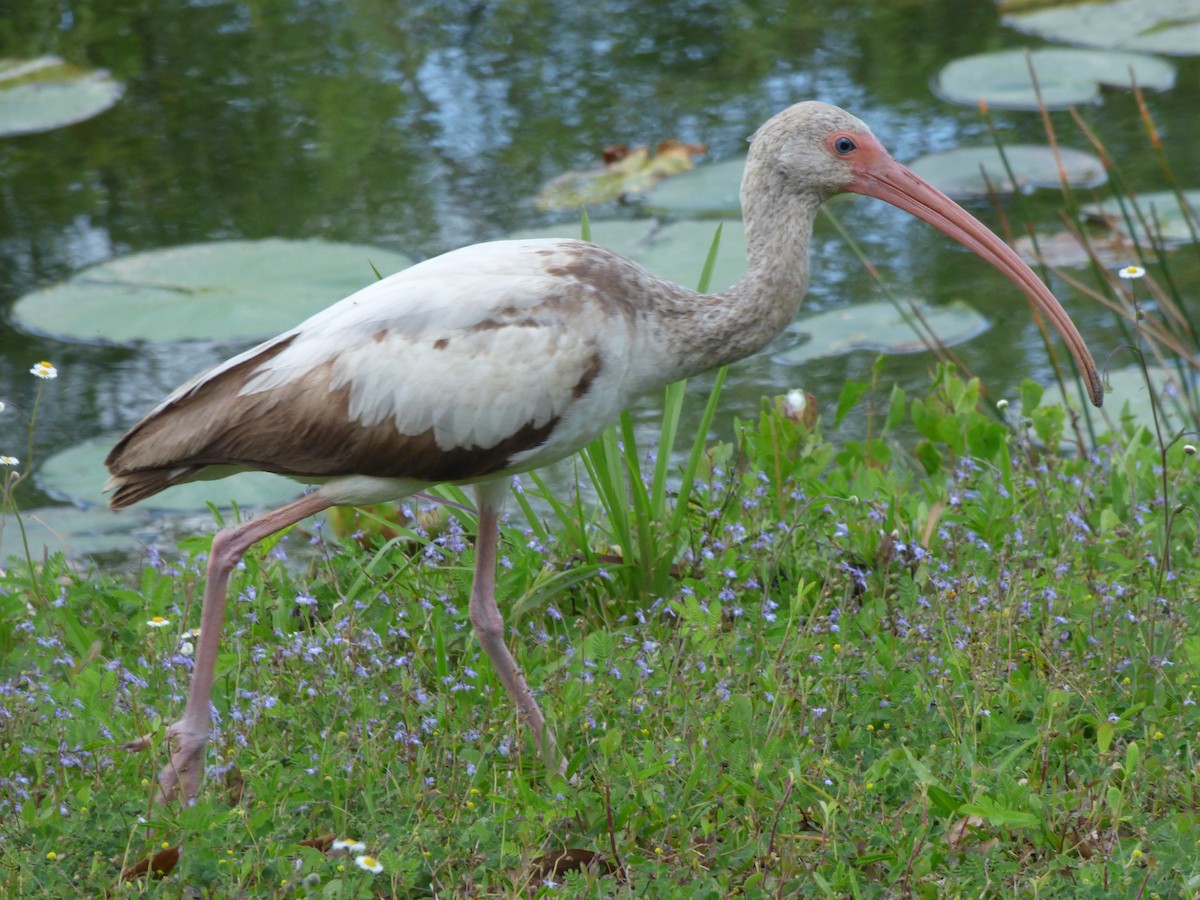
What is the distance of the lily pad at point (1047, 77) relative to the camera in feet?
27.7

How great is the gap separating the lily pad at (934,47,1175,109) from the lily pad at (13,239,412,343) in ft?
11.7

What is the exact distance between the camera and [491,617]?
3.85 m

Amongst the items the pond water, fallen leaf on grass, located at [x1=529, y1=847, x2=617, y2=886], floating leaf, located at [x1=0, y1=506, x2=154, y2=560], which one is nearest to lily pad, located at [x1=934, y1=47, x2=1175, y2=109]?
the pond water

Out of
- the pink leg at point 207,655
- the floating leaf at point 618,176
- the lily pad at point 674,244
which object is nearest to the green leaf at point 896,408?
the lily pad at point 674,244

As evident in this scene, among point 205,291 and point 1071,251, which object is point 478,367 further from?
point 1071,251

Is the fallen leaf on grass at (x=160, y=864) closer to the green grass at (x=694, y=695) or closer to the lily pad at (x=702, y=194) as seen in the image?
the green grass at (x=694, y=695)

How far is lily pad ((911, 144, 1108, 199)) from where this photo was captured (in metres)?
7.40

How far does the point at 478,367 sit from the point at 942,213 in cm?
126

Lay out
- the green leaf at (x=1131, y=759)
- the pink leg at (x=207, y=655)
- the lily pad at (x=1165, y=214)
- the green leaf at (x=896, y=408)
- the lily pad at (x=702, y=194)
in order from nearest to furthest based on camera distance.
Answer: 1. the green leaf at (x=1131, y=759)
2. the pink leg at (x=207, y=655)
3. the green leaf at (x=896, y=408)
4. the lily pad at (x=1165, y=214)
5. the lily pad at (x=702, y=194)

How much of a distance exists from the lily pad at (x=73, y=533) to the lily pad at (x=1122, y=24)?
6.64 meters

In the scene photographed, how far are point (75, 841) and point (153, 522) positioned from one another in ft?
9.01

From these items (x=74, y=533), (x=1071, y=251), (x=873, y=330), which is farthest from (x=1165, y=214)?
(x=74, y=533)

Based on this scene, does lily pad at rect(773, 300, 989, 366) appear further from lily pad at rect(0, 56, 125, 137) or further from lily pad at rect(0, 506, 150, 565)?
lily pad at rect(0, 56, 125, 137)

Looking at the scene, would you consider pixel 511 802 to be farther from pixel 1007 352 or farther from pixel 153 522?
pixel 1007 352
